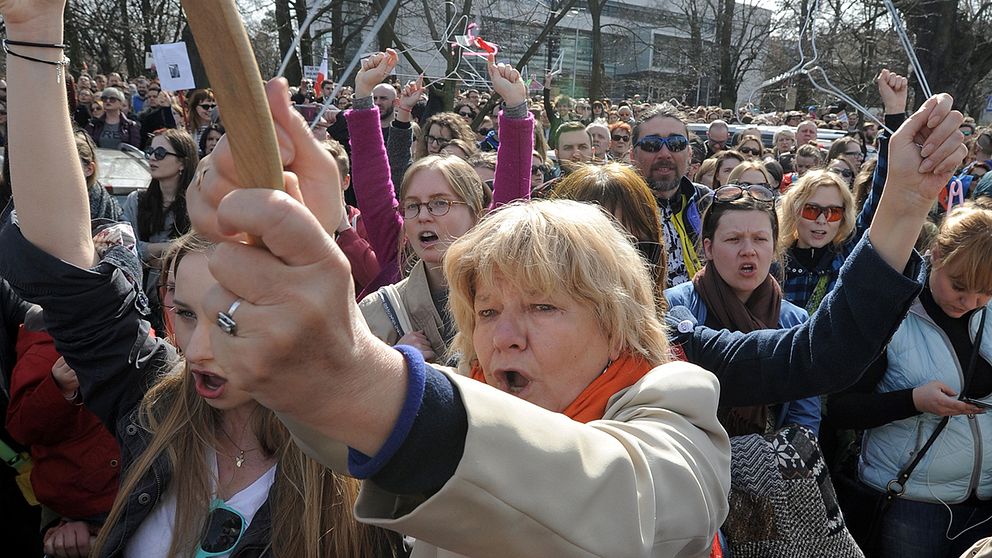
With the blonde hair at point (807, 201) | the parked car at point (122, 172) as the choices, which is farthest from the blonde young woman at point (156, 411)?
the parked car at point (122, 172)

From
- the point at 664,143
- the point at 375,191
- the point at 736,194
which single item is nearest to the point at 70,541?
the point at 375,191

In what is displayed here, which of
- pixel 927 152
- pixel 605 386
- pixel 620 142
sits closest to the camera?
pixel 605 386

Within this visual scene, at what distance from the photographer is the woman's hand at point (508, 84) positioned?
3324 mm

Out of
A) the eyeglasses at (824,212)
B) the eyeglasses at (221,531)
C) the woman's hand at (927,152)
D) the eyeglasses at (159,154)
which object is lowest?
the eyeglasses at (221,531)

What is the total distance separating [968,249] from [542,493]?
100 inches

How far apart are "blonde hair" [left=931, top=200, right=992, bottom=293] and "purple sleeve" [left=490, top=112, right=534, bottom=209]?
64.2 inches

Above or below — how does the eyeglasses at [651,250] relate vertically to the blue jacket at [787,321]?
above

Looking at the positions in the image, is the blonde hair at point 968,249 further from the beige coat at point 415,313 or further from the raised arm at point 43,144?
the raised arm at point 43,144

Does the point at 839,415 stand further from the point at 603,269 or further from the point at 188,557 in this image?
the point at 188,557

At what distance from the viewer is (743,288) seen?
9.60 feet

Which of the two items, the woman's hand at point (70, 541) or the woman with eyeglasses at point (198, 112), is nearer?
the woman's hand at point (70, 541)

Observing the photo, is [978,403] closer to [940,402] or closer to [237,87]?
[940,402]

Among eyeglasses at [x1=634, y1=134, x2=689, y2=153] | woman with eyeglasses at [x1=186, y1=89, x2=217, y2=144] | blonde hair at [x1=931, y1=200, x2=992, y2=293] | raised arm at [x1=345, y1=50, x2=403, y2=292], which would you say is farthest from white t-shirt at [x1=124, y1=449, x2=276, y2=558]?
woman with eyeglasses at [x1=186, y1=89, x2=217, y2=144]

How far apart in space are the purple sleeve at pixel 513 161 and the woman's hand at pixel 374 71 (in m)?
0.56
